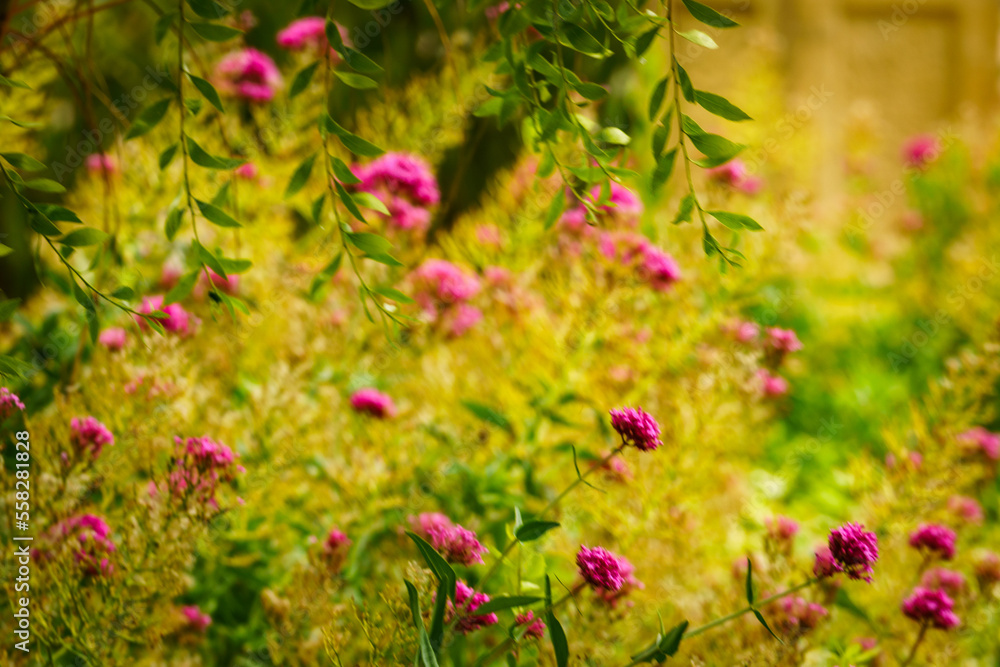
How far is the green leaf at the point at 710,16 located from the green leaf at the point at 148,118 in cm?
40

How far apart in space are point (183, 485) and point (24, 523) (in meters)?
0.14

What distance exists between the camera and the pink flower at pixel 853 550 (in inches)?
22.4

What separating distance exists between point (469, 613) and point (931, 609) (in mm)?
499

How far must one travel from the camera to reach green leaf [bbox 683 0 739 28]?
0.46m

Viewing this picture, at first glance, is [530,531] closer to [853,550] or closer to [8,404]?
[853,550]

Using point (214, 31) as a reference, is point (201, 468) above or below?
below

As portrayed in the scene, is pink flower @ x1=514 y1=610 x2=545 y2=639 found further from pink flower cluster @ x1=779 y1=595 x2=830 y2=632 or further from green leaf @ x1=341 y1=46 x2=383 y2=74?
green leaf @ x1=341 y1=46 x2=383 y2=74

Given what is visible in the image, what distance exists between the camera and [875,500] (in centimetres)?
93

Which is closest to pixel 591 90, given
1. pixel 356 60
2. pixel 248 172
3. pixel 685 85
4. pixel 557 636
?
pixel 685 85

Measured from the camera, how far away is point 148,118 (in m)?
0.56

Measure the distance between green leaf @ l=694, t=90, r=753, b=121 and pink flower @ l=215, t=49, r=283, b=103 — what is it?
79 cm

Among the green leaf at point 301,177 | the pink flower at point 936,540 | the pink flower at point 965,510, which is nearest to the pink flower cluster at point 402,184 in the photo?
the green leaf at point 301,177

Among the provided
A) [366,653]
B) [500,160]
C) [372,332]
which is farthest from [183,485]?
[500,160]

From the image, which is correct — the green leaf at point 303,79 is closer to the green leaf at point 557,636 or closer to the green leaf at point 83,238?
the green leaf at point 83,238
